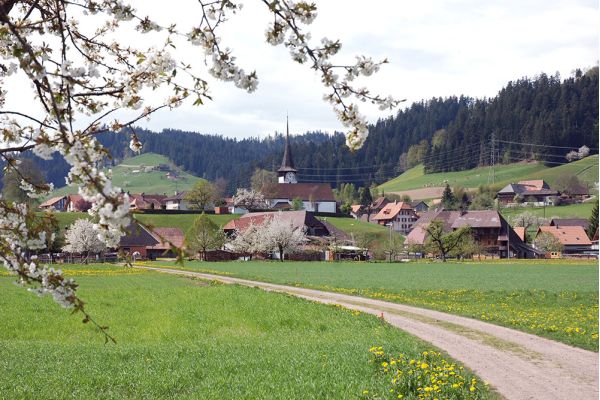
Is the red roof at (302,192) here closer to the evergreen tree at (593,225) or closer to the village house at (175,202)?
the village house at (175,202)

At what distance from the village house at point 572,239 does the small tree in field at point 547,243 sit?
3918 mm

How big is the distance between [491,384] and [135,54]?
28.8ft

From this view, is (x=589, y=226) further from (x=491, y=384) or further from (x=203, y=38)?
(x=203, y=38)

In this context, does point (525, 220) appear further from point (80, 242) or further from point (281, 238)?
point (80, 242)

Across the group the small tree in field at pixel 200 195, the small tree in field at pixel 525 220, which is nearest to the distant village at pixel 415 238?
the small tree in field at pixel 200 195

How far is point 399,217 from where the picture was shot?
159125mm

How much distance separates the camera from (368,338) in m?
16.5

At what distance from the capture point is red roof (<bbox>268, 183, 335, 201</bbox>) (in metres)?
166

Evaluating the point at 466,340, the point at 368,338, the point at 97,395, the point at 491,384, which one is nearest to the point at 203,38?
the point at 97,395

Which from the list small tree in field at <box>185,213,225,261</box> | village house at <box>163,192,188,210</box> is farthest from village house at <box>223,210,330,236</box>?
village house at <box>163,192,188,210</box>

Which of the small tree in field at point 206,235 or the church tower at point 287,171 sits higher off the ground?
the church tower at point 287,171

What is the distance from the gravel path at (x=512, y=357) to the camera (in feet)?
37.3

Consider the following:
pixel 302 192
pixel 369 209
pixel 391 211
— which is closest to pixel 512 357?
pixel 391 211

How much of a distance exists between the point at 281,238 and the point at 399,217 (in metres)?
69.2
